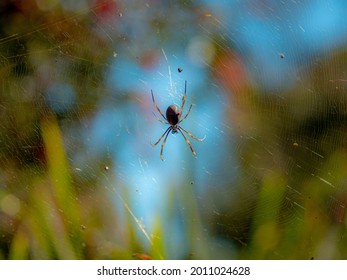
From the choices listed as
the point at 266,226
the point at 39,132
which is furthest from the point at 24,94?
the point at 266,226

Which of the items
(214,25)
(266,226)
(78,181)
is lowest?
(266,226)

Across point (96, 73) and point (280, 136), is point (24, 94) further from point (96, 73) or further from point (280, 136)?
point (280, 136)

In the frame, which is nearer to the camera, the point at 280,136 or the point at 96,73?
the point at 280,136

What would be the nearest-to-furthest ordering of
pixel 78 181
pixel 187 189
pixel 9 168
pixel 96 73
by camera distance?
pixel 187 189, pixel 78 181, pixel 9 168, pixel 96 73

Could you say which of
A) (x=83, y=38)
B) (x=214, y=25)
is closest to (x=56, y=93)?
(x=83, y=38)

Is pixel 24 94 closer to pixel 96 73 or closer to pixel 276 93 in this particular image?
pixel 96 73

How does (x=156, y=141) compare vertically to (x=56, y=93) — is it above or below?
below

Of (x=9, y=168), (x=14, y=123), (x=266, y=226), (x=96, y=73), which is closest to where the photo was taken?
(x=266, y=226)
